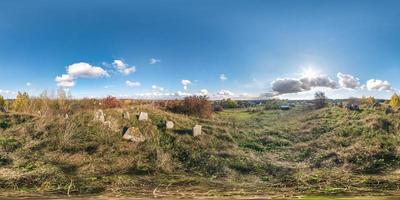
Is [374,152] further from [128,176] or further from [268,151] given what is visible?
[128,176]

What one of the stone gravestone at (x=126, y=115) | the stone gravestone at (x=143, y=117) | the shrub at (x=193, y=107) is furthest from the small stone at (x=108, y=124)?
the shrub at (x=193, y=107)

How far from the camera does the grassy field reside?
34.6ft

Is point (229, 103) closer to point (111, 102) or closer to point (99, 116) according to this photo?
point (111, 102)

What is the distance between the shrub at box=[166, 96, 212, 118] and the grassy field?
6.05m

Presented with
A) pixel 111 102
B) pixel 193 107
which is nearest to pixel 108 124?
pixel 193 107

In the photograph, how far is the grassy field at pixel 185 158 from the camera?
10.5 metres

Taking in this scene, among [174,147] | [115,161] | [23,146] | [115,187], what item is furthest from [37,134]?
[115,187]

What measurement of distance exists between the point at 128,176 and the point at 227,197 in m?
3.79

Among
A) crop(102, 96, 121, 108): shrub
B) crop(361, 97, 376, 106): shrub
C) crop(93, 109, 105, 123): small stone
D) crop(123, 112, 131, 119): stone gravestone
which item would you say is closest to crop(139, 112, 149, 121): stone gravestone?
crop(123, 112, 131, 119): stone gravestone

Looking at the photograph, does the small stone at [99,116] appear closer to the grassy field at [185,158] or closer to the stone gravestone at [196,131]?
the grassy field at [185,158]

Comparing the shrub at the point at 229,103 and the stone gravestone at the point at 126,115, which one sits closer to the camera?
the stone gravestone at the point at 126,115

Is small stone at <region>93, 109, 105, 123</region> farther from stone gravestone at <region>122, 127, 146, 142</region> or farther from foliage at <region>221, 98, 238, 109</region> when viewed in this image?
foliage at <region>221, 98, 238, 109</region>

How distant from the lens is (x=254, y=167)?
509 inches

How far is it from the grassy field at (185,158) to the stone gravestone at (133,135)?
0.28 m
